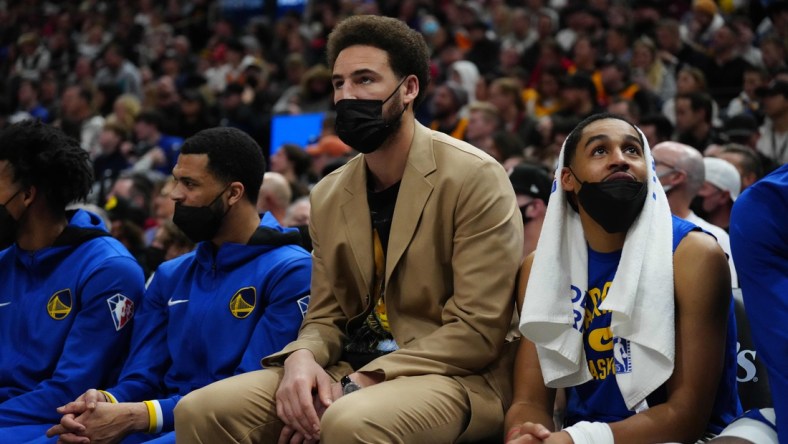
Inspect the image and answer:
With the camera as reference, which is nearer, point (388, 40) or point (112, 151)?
point (388, 40)

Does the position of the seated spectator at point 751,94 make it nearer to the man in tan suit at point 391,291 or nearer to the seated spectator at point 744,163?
the seated spectator at point 744,163

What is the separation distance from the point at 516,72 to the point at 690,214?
6580mm

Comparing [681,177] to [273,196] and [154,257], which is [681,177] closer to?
[273,196]

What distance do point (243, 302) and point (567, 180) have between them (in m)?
1.46

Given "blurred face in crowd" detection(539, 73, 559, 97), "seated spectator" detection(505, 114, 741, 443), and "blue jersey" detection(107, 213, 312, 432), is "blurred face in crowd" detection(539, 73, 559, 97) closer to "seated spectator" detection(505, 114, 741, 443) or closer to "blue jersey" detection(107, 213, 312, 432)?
"blue jersey" detection(107, 213, 312, 432)

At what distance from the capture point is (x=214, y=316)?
166 inches

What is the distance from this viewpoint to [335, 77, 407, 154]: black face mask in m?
3.77

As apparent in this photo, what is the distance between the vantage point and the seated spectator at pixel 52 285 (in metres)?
4.44

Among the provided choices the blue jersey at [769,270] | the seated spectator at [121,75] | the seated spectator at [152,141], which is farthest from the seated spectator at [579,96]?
the seated spectator at [121,75]

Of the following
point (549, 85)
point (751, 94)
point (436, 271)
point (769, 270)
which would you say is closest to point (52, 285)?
point (436, 271)

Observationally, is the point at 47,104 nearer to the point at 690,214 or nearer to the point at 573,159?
the point at 690,214

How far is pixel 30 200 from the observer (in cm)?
475

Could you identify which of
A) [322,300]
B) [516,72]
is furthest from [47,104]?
[322,300]

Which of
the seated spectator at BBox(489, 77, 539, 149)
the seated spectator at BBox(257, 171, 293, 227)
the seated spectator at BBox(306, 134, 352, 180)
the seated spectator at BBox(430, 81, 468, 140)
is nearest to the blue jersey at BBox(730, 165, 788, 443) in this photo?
the seated spectator at BBox(257, 171, 293, 227)
